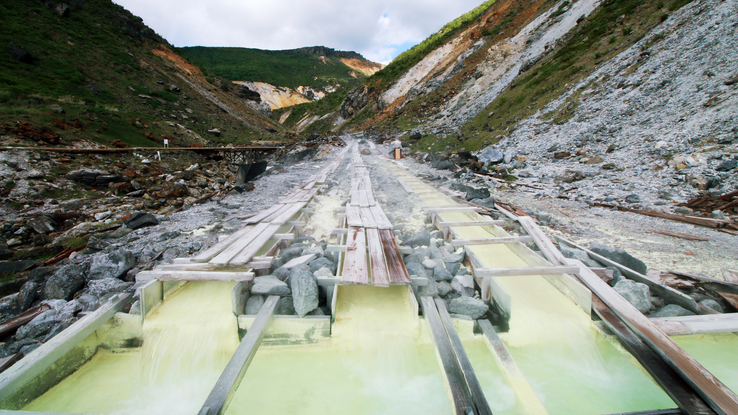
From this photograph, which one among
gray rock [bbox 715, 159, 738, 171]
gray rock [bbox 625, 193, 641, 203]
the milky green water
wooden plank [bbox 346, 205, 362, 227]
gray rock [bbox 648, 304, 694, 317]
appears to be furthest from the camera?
gray rock [bbox 625, 193, 641, 203]

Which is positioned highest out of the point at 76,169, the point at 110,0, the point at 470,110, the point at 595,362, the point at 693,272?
the point at 110,0

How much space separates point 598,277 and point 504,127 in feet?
46.5

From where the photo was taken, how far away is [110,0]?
1251 inches

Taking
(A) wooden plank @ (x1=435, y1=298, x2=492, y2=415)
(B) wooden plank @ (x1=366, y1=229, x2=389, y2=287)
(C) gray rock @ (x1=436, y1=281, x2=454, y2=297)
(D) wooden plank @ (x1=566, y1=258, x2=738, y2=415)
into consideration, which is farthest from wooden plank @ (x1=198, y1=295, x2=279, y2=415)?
(D) wooden plank @ (x1=566, y1=258, x2=738, y2=415)

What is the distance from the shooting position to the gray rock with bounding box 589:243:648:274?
3.58 metres

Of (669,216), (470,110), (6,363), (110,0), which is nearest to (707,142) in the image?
(669,216)

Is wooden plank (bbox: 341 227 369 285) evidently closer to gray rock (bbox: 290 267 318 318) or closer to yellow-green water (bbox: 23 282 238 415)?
gray rock (bbox: 290 267 318 318)

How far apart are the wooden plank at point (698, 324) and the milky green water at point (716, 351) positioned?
0.34ft

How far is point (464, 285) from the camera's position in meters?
3.63

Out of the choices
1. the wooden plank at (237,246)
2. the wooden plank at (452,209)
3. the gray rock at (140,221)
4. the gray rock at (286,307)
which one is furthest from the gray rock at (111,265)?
the wooden plank at (452,209)

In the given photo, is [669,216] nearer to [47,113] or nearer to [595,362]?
[595,362]

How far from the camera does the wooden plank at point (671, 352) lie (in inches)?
76.2

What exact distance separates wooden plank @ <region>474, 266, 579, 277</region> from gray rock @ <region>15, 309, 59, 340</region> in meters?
4.85

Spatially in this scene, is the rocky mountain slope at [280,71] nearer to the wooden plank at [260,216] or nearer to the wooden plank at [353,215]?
the wooden plank at [260,216]
